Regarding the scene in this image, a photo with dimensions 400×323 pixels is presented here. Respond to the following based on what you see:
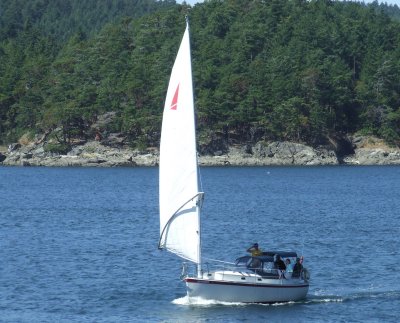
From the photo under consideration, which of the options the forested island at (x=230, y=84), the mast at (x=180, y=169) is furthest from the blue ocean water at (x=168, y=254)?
the forested island at (x=230, y=84)

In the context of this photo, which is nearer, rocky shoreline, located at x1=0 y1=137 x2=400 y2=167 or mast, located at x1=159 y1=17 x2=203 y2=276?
mast, located at x1=159 y1=17 x2=203 y2=276

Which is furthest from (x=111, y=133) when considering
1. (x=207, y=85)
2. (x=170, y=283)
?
(x=170, y=283)

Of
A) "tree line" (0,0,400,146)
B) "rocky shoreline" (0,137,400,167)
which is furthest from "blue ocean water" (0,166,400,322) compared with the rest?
"tree line" (0,0,400,146)

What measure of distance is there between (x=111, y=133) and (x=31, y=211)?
7168 cm

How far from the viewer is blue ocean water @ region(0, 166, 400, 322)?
41.3 m

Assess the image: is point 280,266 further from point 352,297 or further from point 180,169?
point 180,169

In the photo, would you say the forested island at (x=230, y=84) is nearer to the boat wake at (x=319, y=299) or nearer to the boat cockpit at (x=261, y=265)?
the boat wake at (x=319, y=299)

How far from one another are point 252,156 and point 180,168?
112260mm

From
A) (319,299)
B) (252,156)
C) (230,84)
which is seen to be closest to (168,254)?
(319,299)

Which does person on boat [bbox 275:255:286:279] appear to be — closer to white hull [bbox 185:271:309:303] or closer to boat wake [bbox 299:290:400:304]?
white hull [bbox 185:271:309:303]

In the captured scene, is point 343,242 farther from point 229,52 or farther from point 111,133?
point 229,52

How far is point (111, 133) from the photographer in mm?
156000

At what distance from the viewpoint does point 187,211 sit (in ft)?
129

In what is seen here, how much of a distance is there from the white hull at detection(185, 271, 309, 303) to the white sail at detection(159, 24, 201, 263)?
3.51 ft
